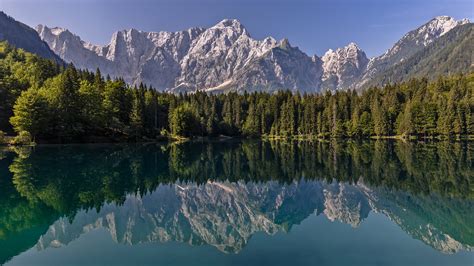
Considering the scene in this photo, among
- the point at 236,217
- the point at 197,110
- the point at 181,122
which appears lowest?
the point at 236,217

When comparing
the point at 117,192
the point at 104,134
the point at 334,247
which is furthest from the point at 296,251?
the point at 104,134

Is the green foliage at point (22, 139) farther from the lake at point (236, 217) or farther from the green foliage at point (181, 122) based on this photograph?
the green foliage at point (181, 122)

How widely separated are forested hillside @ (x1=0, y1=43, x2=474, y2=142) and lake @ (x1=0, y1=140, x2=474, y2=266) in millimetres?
49223

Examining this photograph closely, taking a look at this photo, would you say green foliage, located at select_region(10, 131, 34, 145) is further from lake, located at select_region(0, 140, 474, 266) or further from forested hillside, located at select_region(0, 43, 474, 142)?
lake, located at select_region(0, 140, 474, 266)

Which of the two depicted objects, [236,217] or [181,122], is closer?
[236,217]

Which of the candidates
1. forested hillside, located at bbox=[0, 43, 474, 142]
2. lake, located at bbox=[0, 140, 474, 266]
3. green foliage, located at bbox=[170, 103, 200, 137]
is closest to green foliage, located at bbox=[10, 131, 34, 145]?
forested hillside, located at bbox=[0, 43, 474, 142]

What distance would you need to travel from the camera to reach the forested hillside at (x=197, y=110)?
297ft

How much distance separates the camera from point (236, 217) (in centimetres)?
2550

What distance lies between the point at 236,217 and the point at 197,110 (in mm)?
136131

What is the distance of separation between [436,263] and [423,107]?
Answer: 130948 mm

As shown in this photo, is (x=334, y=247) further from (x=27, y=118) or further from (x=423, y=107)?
(x=423, y=107)

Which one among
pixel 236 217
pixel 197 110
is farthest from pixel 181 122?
pixel 236 217

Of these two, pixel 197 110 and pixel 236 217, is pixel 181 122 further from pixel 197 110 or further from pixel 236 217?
pixel 236 217

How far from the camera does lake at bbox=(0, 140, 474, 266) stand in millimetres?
16766
